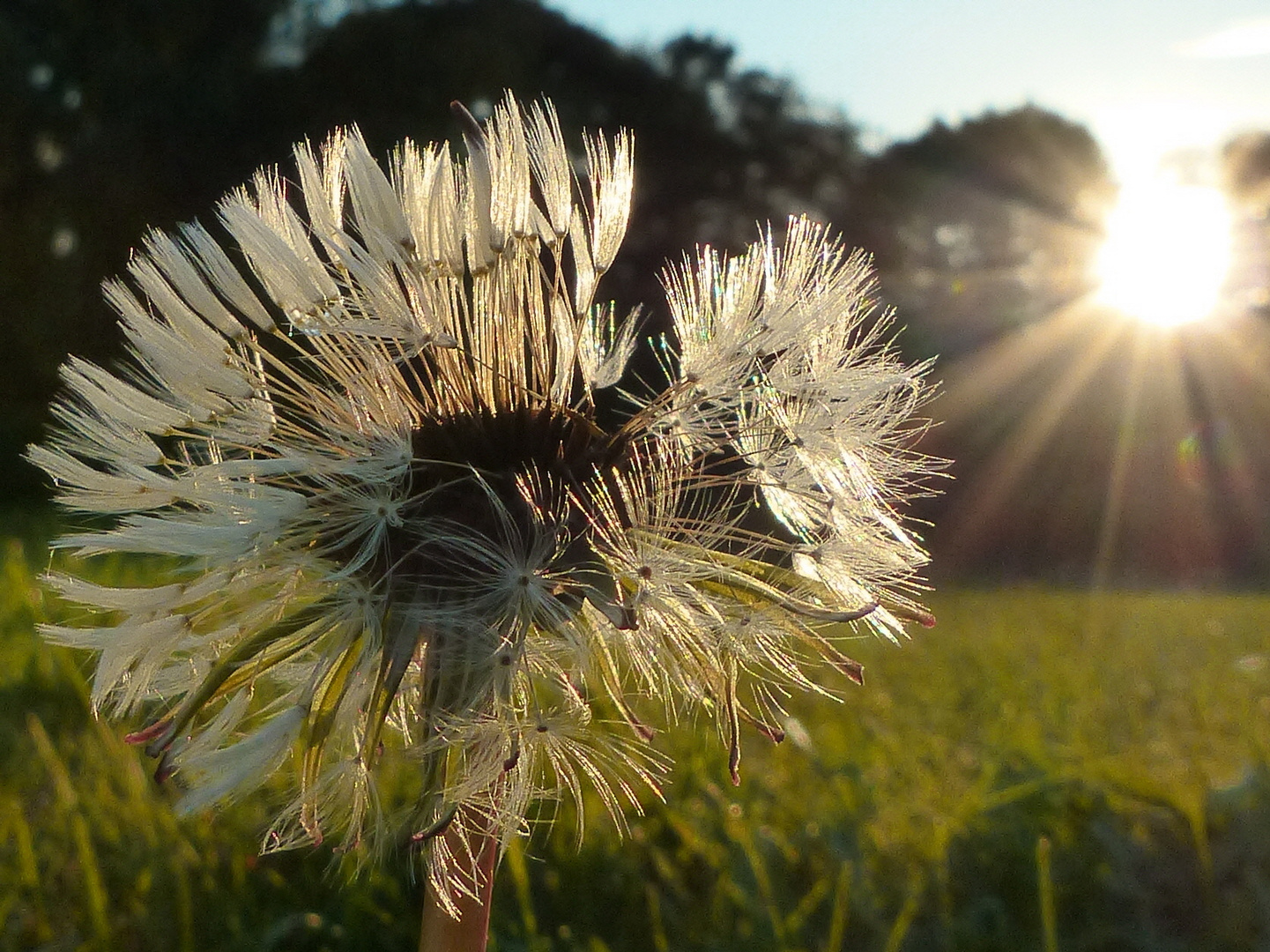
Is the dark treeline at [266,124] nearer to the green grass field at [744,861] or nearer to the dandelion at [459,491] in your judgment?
the green grass field at [744,861]

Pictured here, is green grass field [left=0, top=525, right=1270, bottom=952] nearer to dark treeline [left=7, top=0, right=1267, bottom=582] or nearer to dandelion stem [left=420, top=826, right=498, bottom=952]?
dandelion stem [left=420, top=826, right=498, bottom=952]

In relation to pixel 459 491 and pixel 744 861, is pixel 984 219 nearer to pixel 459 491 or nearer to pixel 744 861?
pixel 744 861

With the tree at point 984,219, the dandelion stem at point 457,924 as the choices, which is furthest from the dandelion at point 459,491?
the tree at point 984,219

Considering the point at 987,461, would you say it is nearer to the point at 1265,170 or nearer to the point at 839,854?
the point at 839,854

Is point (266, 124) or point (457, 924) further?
point (266, 124)

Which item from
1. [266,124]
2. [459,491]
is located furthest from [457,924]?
[266,124]

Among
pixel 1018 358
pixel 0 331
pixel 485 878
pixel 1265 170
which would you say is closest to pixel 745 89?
pixel 1018 358
